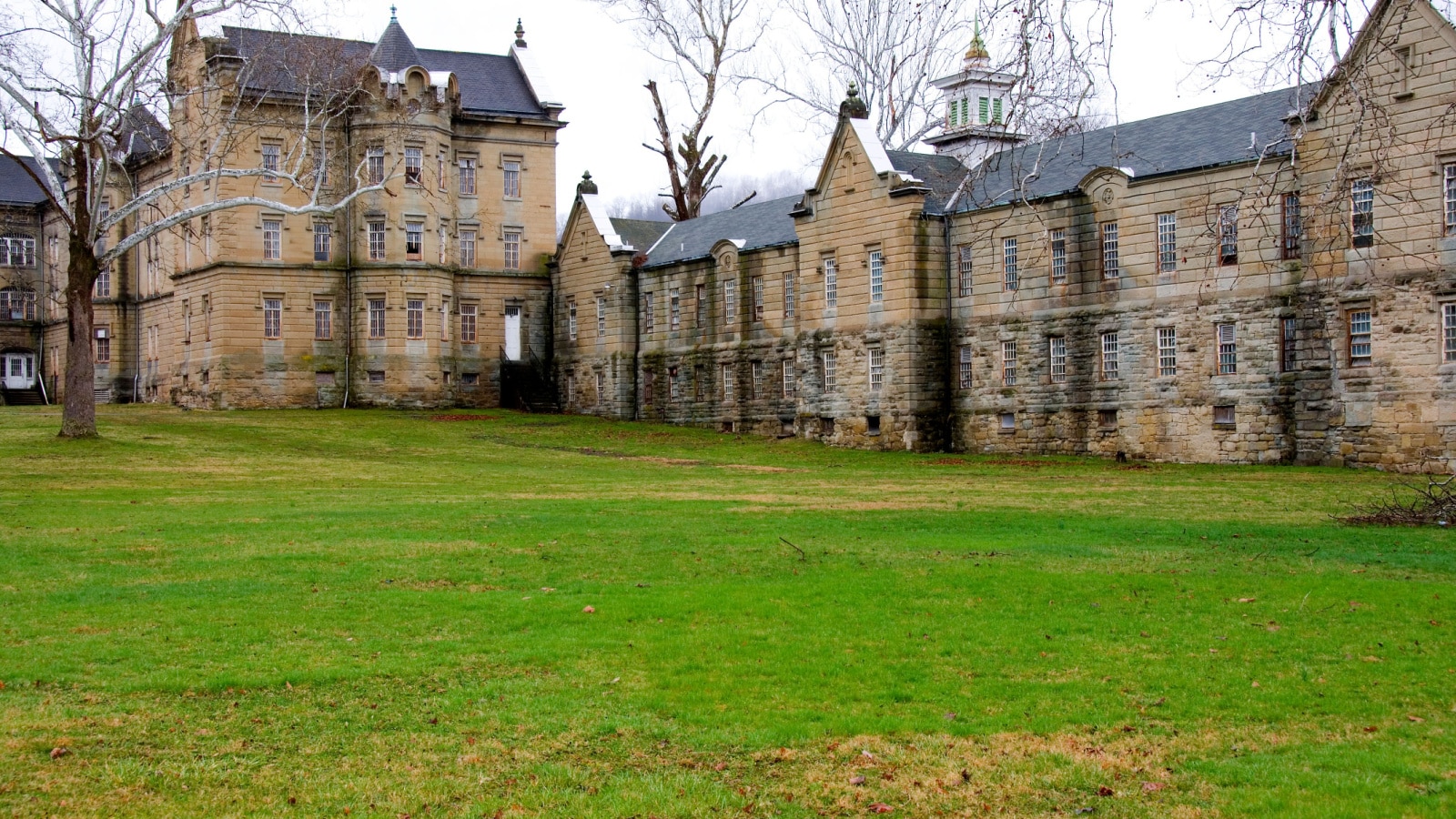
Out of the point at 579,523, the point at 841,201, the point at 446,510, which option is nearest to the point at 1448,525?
the point at 579,523

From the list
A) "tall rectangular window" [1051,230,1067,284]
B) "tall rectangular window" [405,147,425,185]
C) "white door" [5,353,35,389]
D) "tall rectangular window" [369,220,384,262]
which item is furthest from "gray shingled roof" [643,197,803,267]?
"white door" [5,353,35,389]

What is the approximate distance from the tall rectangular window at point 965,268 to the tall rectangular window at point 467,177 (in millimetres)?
26924

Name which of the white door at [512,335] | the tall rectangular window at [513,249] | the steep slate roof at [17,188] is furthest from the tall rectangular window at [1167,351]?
the steep slate roof at [17,188]

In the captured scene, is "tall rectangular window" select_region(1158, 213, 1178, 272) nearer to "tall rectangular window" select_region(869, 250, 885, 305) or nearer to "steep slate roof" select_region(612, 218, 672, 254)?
"tall rectangular window" select_region(869, 250, 885, 305)

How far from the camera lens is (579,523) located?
22.7 m

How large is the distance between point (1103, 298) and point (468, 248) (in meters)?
33.1

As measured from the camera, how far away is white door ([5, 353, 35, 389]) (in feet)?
275

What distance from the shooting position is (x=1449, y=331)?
110 feet

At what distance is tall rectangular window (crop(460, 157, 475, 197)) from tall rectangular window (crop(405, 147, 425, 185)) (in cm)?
274

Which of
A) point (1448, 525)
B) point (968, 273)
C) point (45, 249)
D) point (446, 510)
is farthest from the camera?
point (45, 249)

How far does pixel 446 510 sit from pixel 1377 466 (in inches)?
913

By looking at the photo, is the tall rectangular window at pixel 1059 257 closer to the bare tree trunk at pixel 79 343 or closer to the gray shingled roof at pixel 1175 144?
the gray shingled roof at pixel 1175 144

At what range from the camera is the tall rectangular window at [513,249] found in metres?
66.3

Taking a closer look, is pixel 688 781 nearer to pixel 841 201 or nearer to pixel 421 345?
Result: pixel 841 201
